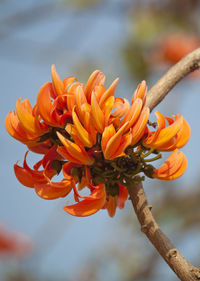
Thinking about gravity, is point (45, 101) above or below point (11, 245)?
below

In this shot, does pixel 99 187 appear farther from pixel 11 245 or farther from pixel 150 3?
pixel 11 245

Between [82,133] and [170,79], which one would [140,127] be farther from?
[170,79]

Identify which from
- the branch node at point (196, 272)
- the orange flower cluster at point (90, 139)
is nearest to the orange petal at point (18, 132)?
the orange flower cluster at point (90, 139)

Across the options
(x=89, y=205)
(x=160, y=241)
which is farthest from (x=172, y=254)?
(x=89, y=205)

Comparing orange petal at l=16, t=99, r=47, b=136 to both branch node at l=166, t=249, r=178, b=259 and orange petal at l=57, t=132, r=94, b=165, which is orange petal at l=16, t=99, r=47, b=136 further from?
branch node at l=166, t=249, r=178, b=259

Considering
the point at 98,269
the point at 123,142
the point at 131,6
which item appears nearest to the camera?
the point at 123,142

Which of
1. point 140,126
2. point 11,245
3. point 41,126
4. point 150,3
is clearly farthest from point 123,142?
point 11,245

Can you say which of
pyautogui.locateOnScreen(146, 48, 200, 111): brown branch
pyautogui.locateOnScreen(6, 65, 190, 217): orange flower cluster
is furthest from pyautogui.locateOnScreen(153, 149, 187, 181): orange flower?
pyautogui.locateOnScreen(146, 48, 200, 111): brown branch
